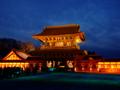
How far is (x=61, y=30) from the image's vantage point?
1692 inches

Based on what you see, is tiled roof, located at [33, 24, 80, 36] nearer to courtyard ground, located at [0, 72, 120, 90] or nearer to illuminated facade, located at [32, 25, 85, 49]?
illuminated facade, located at [32, 25, 85, 49]

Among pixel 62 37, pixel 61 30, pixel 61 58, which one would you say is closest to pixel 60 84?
pixel 61 58

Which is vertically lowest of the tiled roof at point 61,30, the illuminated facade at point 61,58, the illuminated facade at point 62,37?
the illuminated facade at point 61,58

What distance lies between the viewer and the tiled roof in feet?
136

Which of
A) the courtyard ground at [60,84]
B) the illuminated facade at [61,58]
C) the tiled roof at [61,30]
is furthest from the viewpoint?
the tiled roof at [61,30]

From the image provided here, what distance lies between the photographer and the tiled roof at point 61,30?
4153 cm

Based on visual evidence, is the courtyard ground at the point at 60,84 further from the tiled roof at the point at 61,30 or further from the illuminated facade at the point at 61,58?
the tiled roof at the point at 61,30

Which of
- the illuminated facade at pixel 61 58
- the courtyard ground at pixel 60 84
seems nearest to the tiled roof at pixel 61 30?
the illuminated facade at pixel 61 58

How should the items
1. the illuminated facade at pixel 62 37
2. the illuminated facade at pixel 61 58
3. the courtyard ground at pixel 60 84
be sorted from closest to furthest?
the courtyard ground at pixel 60 84
the illuminated facade at pixel 61 58
the illuminated facade at pixel 62 37

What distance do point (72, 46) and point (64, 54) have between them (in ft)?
11.0

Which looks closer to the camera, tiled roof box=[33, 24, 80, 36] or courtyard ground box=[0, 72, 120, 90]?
courtyard ground box=[0, 72, 120, 90]

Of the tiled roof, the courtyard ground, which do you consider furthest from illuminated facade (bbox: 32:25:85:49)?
the courtyard ground

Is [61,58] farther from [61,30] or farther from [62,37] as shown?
[61,30]

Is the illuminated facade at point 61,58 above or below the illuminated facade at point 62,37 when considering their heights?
below
